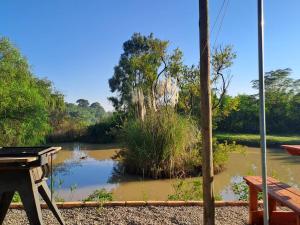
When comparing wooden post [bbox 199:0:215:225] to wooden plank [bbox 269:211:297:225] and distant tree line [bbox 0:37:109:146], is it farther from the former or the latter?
distant tree line [bbox 0:37:109:146]

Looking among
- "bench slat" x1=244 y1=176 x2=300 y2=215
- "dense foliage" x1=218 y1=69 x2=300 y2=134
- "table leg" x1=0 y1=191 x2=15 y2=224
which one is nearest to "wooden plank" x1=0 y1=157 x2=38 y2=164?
"table leg" x1=0 y1=191 x2=15 y2=224

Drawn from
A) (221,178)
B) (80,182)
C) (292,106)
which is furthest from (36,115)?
(292,106)

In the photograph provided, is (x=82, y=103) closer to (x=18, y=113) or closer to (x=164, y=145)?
(x=18, y=113)

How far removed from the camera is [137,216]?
3.67 m

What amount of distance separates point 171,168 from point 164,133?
0.68m

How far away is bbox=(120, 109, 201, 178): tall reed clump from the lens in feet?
23.4

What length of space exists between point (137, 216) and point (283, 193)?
146cm

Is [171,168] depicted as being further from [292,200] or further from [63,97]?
[63,97]

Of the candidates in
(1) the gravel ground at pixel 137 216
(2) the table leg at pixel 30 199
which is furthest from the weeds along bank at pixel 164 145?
(2) the table leg at pixel 30 199

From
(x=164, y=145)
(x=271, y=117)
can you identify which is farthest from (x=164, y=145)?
(x=271, y=117)

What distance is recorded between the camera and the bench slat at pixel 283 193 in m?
2.50

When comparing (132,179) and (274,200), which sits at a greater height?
(274,200)

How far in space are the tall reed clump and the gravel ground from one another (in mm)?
3071

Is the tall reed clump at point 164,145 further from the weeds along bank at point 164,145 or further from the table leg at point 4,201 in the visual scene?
the table leg at point 4,201
